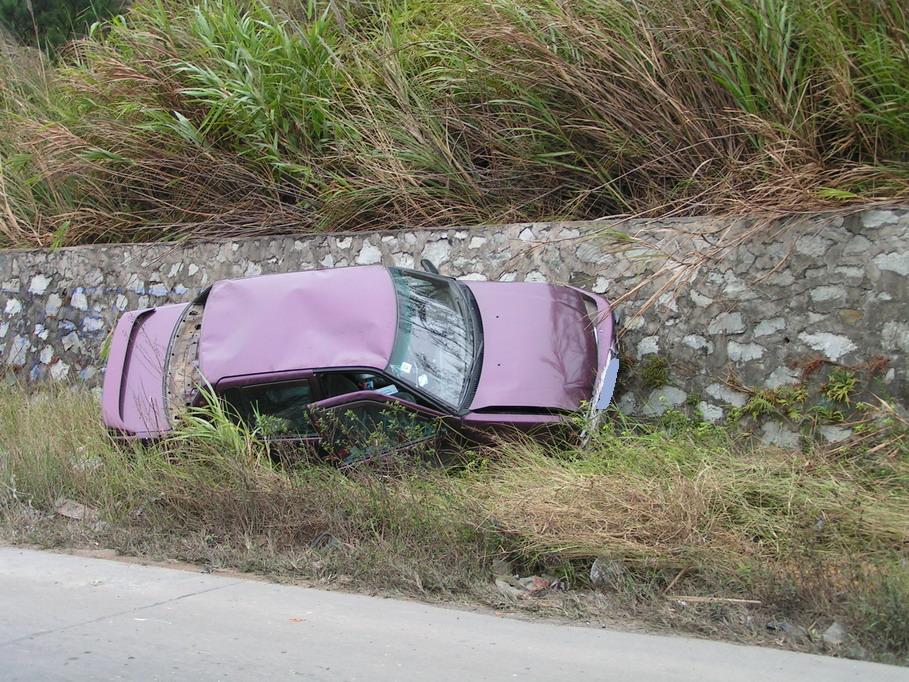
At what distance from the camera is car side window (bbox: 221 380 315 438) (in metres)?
6.20

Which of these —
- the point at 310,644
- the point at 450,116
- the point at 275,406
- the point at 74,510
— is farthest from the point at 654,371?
the point at 74,510

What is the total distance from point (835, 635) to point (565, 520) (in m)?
1.56

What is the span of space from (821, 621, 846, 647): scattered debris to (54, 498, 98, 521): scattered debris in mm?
4928

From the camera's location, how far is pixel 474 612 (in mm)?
4738

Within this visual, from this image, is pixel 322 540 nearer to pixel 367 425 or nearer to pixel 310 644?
pixel 367 425

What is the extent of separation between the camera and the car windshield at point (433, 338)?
6.23 meters

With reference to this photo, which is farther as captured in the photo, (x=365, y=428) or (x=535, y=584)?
(x=365, y=428)

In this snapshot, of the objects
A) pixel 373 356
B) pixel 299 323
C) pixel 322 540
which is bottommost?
pixel 322 540

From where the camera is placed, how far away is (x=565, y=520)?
16.8ft

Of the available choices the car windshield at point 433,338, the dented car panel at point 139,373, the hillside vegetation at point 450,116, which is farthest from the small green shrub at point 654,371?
the dented car panel at point 139,373

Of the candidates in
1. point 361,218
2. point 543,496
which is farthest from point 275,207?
point 543,496

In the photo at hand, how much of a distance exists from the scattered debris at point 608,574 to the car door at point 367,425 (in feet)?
4.99

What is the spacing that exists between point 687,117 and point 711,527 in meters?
4.13

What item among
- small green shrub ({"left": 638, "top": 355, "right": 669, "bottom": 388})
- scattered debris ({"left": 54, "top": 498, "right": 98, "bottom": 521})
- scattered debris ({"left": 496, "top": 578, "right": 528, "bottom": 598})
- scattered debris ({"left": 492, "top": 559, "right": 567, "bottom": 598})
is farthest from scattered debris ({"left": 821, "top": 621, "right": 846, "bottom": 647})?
scattered debris ({"left": 54, "top": 498, "right": 98, "bottom": 521})
